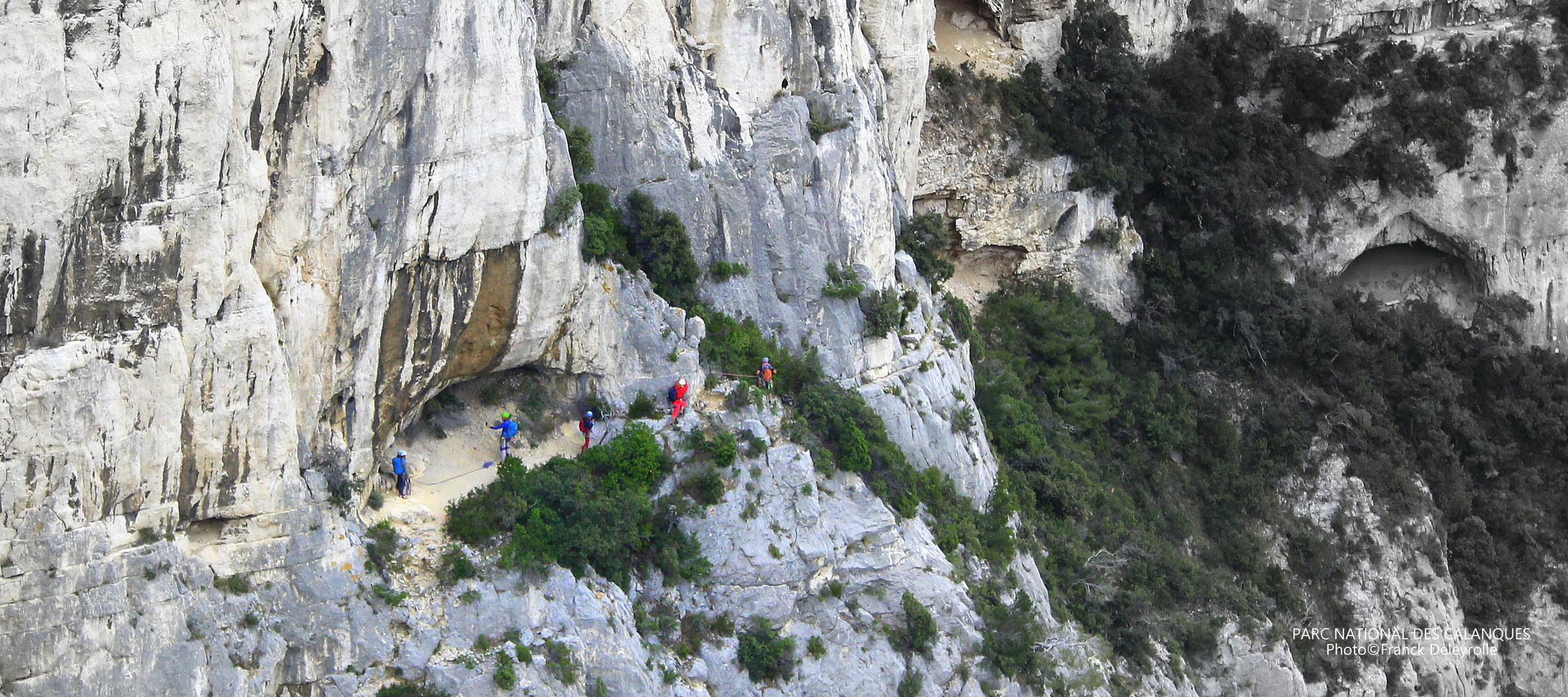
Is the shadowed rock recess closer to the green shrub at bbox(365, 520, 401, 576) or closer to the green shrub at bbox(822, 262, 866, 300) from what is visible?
the green shrub at bbox(822, 262, 866, 300)

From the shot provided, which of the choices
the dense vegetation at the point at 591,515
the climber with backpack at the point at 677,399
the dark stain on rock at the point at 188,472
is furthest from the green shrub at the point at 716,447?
the dark stain on rock at the point at 188,472

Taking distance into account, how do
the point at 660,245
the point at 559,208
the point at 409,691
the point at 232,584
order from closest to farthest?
the point at 232,584, the point at 409,691, the point at 559,208, the point at 660,245

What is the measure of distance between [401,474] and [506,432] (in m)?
2.04

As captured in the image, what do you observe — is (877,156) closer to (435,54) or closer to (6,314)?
(435,54)

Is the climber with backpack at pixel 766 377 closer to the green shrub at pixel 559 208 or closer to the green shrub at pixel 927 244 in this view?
the green shrub at pixel 559 208

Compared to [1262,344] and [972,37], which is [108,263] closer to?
[972,37]

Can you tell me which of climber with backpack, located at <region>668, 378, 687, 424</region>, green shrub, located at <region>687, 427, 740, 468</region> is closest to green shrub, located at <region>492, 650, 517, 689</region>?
green shrub, located at <region>687, 427, 740, 468</region>

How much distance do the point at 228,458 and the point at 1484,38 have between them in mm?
38372

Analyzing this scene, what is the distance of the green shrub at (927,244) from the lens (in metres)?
35.3

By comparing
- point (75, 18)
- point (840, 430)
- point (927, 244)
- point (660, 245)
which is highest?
point (75, 18)

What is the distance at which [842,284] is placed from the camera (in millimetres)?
30906

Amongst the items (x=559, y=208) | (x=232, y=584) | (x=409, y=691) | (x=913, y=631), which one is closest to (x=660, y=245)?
(x=559, y=208)

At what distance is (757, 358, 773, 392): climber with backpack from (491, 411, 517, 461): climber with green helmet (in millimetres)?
5046

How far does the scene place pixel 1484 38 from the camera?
4388 cm
